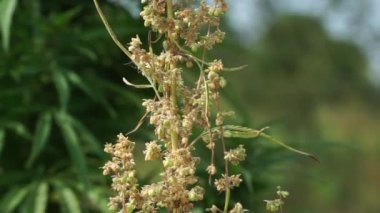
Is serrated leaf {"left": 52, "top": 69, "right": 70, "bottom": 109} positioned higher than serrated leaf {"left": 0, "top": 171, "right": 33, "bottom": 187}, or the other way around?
serrated leaf {"left": 52, "top": 69, "right": 70, "bottom": 109}

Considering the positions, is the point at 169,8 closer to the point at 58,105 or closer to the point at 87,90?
the point at 87,90

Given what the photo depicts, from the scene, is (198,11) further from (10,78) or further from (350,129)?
(350,129)

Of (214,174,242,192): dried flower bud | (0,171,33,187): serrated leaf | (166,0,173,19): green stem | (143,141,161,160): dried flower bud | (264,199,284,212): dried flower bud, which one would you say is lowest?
(264,199,284,212): dried flower bud

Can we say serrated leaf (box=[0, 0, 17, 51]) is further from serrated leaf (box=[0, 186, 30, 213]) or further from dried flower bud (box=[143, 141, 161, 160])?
dried flower bud (box=[143, 141, 161, 160])

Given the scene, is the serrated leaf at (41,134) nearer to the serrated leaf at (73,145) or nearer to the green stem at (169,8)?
the serrated leaf at (73,145)

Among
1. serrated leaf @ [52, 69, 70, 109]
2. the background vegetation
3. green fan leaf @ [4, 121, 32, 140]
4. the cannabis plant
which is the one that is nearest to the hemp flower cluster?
the cannabis plant

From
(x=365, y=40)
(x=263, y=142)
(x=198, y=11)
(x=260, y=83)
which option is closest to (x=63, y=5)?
(x=263, y=142)
